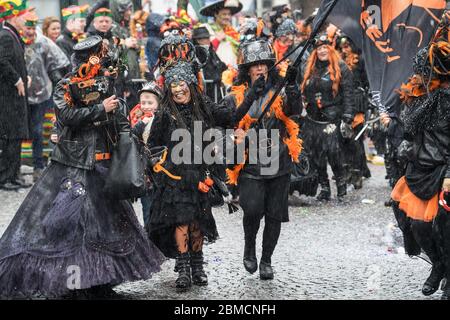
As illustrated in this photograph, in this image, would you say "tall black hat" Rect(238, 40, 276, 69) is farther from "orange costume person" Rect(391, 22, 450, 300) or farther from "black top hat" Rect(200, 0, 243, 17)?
"black top hat" Rect(200, 0, 243, 17)

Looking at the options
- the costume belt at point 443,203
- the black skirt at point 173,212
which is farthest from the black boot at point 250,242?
the costume belt at point 443,203

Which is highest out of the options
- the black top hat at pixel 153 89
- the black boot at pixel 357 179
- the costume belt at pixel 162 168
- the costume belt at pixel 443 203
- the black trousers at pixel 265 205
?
the black top hat at pixel 153 89

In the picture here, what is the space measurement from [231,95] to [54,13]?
28.5ft

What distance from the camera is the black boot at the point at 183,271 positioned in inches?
279

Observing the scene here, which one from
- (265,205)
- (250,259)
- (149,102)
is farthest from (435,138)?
(149,102)

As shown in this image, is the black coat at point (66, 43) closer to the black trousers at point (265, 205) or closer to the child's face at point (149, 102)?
the child's face at point (149, 102)

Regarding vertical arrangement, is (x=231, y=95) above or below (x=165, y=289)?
above

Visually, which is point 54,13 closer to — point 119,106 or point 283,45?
point 283,45

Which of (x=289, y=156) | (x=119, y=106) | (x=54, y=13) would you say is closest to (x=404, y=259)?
(x=289, y=156)

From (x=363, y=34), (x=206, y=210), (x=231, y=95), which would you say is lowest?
(x=206, y=210)

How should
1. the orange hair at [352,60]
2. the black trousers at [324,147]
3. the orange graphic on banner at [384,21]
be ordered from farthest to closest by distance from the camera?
the orange hair at [352,60]
the black trousers at [324,147]
the orange graphic on banner at [384,21]

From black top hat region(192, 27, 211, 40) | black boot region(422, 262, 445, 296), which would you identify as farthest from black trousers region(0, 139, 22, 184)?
black boot region(422, 262, 445, 296)

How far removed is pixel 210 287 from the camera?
726 cm

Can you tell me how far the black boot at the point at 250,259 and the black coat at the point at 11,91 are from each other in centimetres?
540
